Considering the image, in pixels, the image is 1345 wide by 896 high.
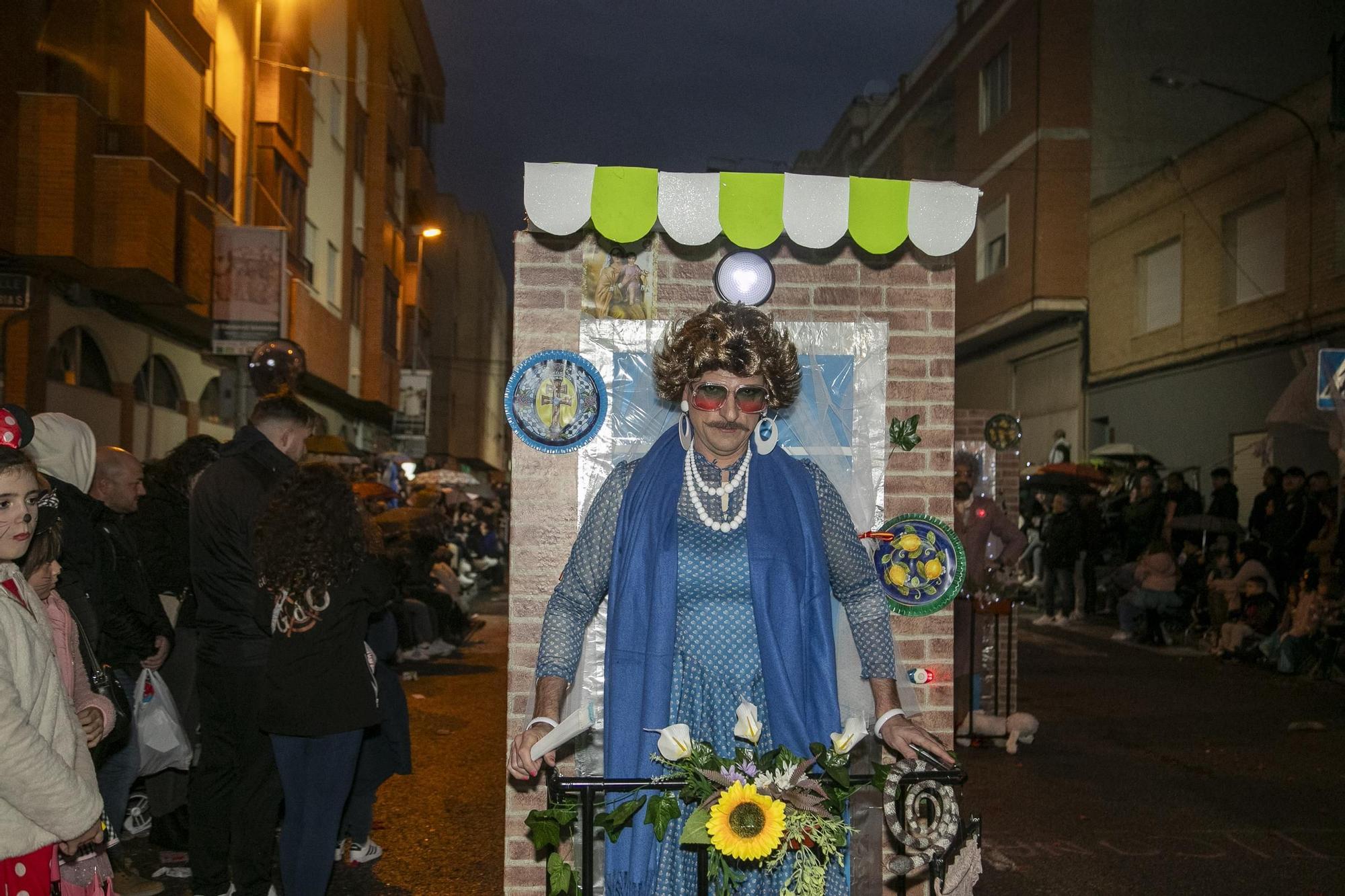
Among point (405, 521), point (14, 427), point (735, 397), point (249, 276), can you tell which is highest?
point (249, 276)

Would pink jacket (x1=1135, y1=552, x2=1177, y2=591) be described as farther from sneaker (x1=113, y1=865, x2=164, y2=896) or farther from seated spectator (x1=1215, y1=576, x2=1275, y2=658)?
sneaker (x1=113, y1=865, x2=164, y2=896)

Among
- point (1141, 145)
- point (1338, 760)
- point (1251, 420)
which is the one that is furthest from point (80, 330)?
point (1141, 145)

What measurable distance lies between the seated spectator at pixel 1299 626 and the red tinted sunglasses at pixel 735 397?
10514mm

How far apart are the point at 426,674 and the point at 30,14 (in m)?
8.09

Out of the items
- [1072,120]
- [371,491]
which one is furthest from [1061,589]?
[1072,120]

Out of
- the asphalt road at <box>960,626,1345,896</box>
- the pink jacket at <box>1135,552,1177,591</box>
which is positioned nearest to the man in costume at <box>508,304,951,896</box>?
the asphalt road at <box>960,626,1345,896</box>

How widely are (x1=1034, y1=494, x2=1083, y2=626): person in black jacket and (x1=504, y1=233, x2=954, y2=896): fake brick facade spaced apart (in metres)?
13.1

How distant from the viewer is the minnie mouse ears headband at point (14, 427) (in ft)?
11.8

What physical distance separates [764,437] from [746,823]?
1.53 metres

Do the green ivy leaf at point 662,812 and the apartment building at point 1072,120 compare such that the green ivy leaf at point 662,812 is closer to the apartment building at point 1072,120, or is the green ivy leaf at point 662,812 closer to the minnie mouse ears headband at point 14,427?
the minnie mouse ears headband at point 14,427

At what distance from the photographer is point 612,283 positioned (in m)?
4.59

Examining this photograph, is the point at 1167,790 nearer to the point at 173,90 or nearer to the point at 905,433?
the point at 905,433

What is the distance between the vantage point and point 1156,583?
1454cm

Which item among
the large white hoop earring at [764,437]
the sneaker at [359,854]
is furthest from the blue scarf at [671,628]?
the sneaker at [359,854]
